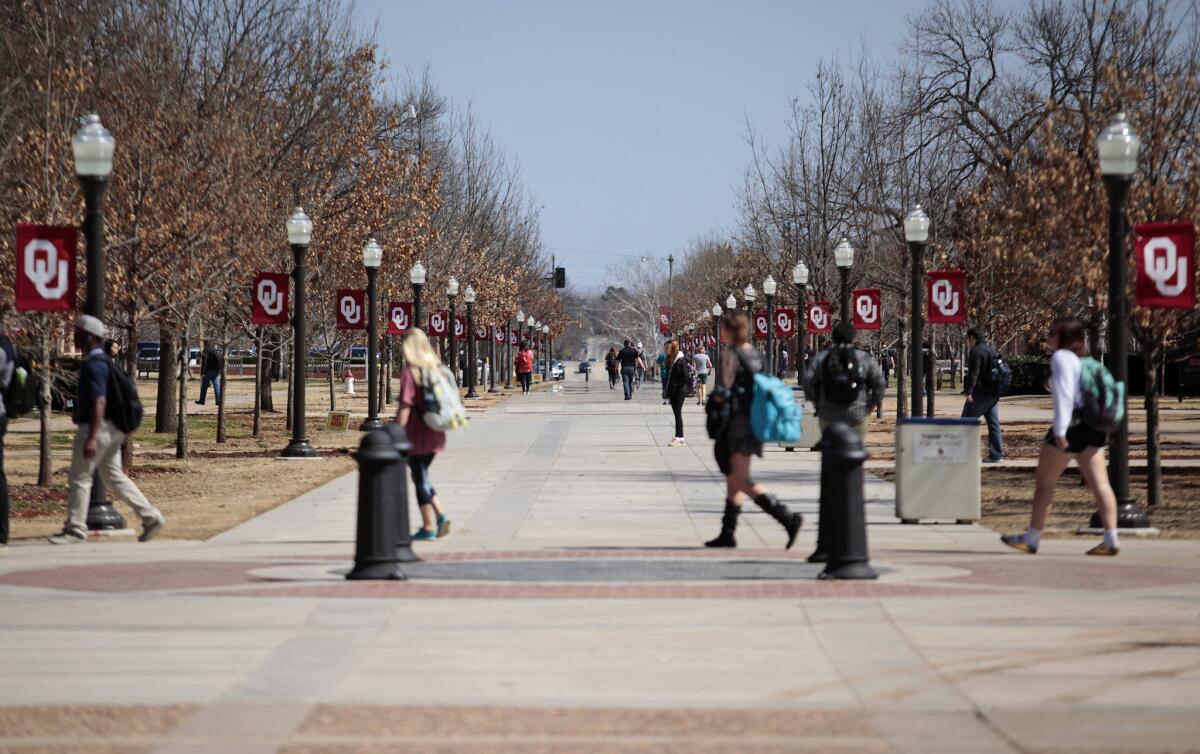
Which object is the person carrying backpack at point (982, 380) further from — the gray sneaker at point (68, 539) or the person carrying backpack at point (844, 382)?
the gray sneaker at point (68, 539)

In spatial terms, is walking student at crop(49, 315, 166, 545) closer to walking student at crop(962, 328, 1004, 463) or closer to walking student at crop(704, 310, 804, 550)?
walking student at crop(704, 310, 804, 550)

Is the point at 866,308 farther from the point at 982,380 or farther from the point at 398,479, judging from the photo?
the point at 398,479

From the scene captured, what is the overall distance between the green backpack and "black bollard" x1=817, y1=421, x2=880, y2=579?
2.18 meters

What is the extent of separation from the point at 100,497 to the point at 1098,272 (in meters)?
10.5

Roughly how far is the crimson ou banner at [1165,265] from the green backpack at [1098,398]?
2.59 metres

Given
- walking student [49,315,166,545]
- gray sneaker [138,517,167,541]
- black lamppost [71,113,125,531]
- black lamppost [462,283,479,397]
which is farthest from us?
black lamppost [462,283,479,397]

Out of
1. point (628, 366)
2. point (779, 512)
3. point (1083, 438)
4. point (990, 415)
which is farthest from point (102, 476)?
point (628, 366)

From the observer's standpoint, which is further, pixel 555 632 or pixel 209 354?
pixel 209 354

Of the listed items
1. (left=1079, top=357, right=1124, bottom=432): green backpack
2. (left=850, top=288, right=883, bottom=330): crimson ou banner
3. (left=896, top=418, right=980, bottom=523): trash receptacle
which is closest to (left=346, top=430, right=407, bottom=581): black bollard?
(left=1079, top=357, right=1124, bottom=432): green backpack

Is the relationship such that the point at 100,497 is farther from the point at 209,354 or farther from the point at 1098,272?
the point at 209,354

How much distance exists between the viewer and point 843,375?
1498 cm

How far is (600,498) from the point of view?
1719cm

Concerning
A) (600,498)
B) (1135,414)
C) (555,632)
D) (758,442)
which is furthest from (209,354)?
(555,632)

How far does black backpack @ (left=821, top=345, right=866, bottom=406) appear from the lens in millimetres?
14977
